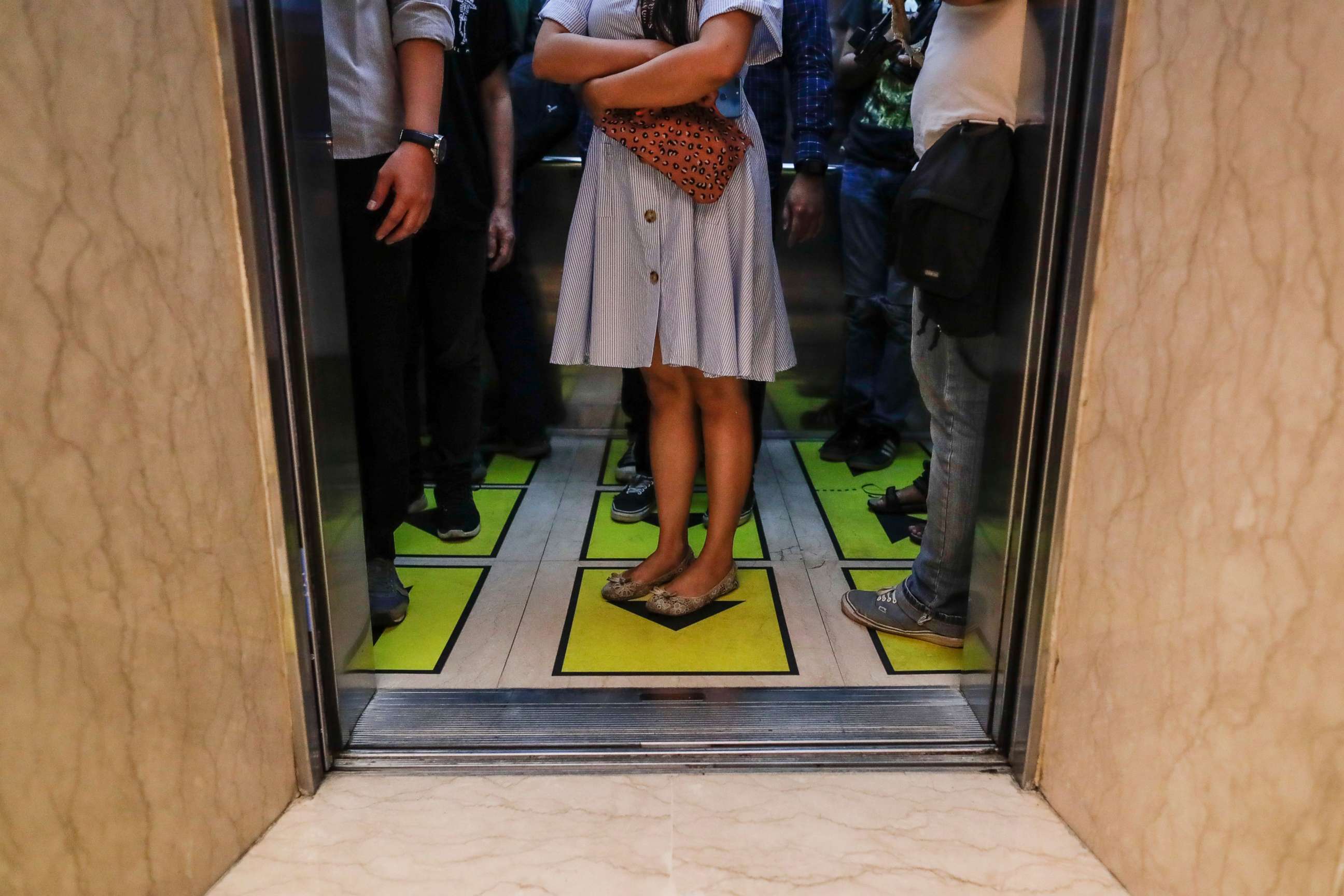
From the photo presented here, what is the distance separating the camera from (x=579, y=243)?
1586 millimetres

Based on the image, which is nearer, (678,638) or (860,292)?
(678,638)

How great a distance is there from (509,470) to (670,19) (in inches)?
58.9

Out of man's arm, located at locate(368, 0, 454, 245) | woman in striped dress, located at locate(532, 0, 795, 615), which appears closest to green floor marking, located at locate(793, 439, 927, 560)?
woman in striped dress, located at locate(532, 0, 795, 615)

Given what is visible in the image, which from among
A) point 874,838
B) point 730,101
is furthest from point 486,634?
point 730,101

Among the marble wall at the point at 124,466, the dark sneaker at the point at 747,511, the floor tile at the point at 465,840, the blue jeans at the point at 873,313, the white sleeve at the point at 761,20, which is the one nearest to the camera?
the marble wall at the point at 124,466

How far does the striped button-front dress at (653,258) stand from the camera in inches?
60.5

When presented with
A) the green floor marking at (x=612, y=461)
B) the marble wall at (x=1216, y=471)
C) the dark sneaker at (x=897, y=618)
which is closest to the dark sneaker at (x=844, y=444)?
the green floor marking at (x=612, y=461)

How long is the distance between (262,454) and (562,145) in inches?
79.4

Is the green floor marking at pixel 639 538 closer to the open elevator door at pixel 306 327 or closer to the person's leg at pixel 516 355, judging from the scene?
the person's leg at pixel 516 355

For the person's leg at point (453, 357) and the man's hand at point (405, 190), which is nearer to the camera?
the man's hand at point (405, 190)

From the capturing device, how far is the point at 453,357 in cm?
198

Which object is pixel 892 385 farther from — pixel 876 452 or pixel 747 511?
pixel 747 511

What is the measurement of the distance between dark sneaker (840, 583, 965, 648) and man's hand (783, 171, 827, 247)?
2.75ft

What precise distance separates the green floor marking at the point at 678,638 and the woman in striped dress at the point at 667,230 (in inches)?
14.2
